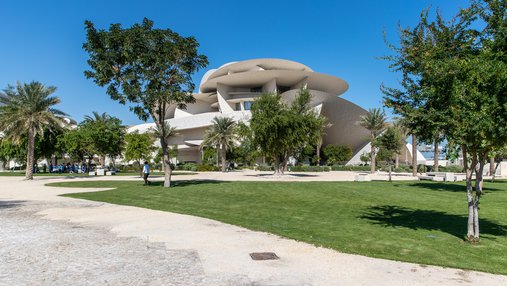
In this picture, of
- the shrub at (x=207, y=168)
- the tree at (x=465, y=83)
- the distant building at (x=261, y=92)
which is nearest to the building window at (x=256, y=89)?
the distant building at (x=261, y=92)

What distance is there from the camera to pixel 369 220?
34.7 ft

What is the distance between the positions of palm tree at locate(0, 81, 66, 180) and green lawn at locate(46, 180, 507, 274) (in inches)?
830

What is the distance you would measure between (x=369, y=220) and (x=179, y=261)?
21.9ft

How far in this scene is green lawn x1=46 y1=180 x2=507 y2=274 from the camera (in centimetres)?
671

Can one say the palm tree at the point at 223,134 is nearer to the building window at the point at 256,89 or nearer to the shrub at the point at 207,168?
the shrub at the point at 207,168

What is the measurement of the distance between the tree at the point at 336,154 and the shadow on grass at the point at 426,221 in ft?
188

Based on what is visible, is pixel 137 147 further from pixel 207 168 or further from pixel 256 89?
pixel 256 89

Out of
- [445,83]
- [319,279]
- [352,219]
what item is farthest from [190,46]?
[319,279]

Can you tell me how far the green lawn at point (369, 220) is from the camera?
671 cm

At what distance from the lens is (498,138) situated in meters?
6.82

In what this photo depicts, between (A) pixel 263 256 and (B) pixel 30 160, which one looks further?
(B) pixel 30 160

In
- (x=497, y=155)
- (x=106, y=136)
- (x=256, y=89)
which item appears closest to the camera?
(x=497, y=155)

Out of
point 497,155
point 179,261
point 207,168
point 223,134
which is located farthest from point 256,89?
point 179,261

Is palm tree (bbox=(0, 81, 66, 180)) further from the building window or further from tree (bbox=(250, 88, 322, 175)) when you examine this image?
the building window
